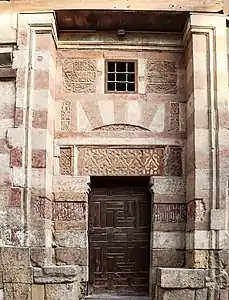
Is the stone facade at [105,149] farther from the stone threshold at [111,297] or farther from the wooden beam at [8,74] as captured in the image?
the stone threshold at [111,297]

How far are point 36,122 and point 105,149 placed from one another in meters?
1.18

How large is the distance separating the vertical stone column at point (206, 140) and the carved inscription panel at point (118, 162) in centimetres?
57

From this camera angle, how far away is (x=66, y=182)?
860cm

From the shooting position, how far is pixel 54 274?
305 inches

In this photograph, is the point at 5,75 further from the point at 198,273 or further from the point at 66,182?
the point at 198,273

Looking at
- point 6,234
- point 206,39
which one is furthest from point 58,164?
point 206,39

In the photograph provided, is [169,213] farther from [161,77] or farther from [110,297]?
[161,77]

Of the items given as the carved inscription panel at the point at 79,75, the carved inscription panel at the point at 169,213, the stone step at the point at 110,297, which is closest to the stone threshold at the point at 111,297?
the stone step at the point at 110,297

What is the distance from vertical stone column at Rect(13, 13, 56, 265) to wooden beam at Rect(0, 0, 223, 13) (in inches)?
6.8

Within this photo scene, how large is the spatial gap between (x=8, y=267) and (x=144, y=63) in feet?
12.7

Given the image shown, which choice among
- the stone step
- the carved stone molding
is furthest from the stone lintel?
the carved stone molding

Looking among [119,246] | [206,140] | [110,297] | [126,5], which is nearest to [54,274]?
[110,297]

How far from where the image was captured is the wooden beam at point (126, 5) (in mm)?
8445

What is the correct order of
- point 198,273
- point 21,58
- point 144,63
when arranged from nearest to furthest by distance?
point 198,273 → point 21,58 → point 144,63
